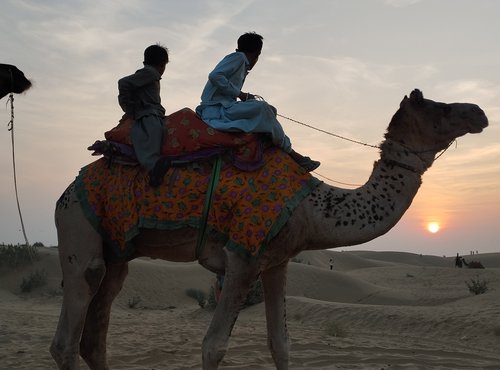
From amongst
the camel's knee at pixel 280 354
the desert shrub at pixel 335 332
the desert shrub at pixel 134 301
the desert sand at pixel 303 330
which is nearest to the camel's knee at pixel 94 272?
the camel's knee at pixel 280 354

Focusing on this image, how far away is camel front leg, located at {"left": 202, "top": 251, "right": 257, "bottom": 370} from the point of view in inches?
179

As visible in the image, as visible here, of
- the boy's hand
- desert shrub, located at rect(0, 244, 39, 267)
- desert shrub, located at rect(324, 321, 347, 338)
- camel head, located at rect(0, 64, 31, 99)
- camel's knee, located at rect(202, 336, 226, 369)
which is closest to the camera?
camel's knee, located at rect(202, 336, 226, 369)

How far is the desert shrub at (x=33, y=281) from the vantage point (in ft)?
67.9

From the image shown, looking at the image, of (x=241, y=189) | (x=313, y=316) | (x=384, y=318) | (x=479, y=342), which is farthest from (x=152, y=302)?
(x=241, y=189)

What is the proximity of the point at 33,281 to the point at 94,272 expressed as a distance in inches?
684

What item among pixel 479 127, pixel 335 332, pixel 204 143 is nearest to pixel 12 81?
pixel 204 143

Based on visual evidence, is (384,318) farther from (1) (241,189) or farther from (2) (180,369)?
(1) (241,189)

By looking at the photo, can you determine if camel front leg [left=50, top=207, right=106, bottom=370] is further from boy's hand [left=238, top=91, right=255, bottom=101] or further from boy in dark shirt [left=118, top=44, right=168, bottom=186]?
boy's hand [left=238, top=91, right=255, bottom=101]

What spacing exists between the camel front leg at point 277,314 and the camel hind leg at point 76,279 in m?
1.47

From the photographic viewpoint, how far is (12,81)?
6.14 m

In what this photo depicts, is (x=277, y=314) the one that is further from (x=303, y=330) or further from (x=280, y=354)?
(x=303, y=330)

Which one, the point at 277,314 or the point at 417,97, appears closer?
the point at 417,97

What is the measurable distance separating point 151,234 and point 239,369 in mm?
3254

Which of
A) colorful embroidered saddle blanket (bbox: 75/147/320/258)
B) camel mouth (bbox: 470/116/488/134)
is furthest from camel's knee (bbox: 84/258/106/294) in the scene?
camel mouth (bbox: 470/116/488/134)
